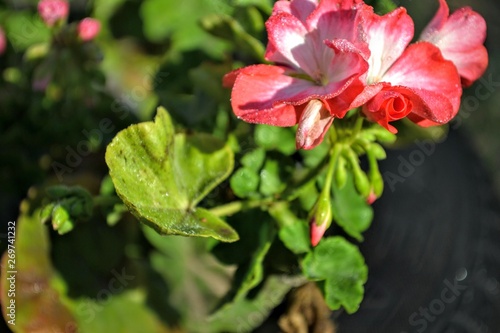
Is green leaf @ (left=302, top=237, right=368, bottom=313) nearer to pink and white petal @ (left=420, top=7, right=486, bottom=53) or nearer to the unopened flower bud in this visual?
the unopened flower bud

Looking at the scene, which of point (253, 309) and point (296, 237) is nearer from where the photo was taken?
point (296, 237)

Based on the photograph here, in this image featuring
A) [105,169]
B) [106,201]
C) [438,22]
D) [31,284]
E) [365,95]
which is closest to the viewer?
[365,95]

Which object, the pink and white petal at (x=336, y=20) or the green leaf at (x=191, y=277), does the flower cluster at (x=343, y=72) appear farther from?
the green leaf at (x=191, y=277)

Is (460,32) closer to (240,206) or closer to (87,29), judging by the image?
(240,206)

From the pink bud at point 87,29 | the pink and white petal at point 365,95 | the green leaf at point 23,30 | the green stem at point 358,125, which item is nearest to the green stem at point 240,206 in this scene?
the green stem at point 358,125

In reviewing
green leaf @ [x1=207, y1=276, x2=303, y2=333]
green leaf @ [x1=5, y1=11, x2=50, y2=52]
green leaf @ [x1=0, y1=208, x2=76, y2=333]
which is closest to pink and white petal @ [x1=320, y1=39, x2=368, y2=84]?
green leaf @ [x1=207, y1=276, x2=303, y2=333]

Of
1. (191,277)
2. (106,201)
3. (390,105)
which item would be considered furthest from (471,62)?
(191,277)

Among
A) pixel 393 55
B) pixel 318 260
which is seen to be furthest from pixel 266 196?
pixel 393 55
